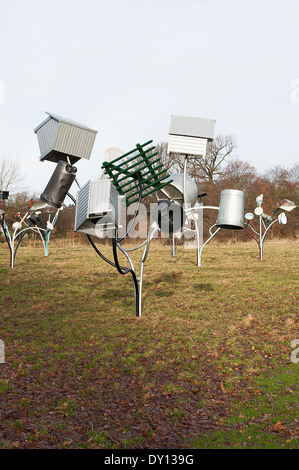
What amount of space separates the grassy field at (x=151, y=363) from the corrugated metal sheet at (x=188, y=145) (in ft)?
13.8

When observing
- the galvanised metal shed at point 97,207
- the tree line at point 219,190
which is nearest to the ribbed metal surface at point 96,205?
the galvanised metal shed at point 97,207

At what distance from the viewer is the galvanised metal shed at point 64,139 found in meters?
7.59

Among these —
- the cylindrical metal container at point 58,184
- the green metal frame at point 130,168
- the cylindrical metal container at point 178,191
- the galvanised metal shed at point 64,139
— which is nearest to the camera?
the cylindrical metal container at point 58,184

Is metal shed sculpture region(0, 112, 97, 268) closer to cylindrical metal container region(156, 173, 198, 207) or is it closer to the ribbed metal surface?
the ribbed metal surface

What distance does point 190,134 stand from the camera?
8891 millimetres

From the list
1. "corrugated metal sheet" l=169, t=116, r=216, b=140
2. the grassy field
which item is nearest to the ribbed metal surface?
"corrugated metal sheet" l=169, t=116, r=216, b=140

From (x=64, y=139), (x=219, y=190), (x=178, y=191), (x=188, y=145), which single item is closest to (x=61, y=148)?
(x=64, y=139)

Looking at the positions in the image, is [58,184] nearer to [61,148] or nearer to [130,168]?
[61,148]

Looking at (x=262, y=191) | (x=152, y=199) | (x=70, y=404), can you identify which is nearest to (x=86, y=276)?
(x=70, y=404)

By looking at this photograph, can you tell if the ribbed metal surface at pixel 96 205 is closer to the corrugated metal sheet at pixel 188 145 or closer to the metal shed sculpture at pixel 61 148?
the metal shed sculpture at pixel 61 148

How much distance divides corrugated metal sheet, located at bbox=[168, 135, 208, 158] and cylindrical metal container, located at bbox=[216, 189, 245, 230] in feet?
11.3

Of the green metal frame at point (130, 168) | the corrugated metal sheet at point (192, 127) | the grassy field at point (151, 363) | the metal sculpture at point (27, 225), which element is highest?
the corrugated metal sheet at point (192, 127)

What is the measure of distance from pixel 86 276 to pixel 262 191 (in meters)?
28.6
